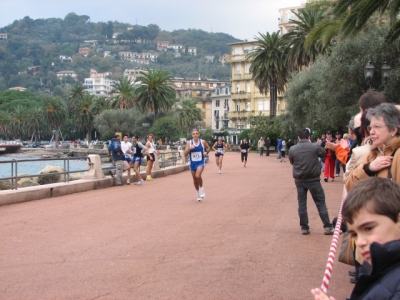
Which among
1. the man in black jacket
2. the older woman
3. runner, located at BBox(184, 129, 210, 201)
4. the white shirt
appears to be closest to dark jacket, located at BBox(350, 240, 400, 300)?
the older woman

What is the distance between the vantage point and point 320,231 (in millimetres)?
9703

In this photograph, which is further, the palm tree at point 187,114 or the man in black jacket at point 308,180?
the palm tree at point 187,114

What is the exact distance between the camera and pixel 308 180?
9.38 metres

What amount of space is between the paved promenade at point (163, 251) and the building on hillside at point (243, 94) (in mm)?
86563

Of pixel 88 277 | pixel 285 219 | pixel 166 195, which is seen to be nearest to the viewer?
pixel 88 277

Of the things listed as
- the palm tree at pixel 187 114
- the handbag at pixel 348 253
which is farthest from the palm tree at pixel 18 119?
the handbag at pixel 348 253

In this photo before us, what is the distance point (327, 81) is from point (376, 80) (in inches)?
105

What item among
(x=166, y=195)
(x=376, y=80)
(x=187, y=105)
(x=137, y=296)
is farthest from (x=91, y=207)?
(x=187, y=105)

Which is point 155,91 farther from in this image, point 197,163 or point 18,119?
point 18,119

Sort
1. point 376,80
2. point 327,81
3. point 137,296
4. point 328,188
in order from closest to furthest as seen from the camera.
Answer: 1. point 137,296
2. point 328,188
3. point 376,80
4. point 327,81

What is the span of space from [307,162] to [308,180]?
1.00 ft

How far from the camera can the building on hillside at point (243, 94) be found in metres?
99.9

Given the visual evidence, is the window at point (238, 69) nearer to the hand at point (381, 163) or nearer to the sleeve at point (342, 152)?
the sleeve at point (342, 152)

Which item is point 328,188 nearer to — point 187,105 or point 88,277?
point 88,277
